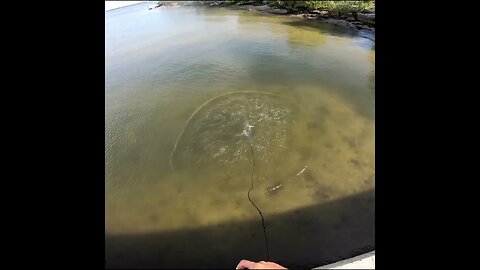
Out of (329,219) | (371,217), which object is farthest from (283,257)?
(371,217)

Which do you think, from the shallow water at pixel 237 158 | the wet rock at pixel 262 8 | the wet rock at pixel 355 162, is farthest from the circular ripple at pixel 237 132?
the wet rock at pixel 262 8

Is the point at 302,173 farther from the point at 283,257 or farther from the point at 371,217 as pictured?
the point at 283,257

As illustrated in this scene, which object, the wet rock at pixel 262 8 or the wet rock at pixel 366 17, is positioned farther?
the wet rock at pixel 262 8

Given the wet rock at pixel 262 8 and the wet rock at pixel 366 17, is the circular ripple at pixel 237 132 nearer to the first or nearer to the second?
the wet rock at pixel 366 17

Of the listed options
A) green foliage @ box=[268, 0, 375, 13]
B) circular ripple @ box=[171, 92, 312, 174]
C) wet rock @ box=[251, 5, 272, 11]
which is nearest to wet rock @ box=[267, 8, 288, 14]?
green foliage @ box=[268, 0, 375, 13]

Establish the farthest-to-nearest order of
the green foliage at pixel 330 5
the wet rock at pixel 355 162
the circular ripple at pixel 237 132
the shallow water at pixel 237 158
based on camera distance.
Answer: the green foliage at pixel 330 5, the circular ripple at pixel 237 132, the wet rock at pixel 355 162, the shallow water at pixel 237 158

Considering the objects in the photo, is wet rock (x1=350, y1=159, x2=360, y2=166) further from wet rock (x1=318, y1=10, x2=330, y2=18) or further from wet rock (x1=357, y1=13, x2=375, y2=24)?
wet rock (x1=318, y1=10, x2=330, y2=18)
